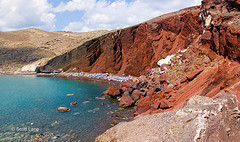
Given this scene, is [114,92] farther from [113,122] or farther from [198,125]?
[198,125]

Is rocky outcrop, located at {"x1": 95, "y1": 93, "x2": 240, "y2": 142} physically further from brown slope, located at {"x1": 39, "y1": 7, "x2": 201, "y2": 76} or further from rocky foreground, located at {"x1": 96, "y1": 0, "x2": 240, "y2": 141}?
brown slope, located at {"x1": 39, "y1": 7, "x2": 201, "y2": 76}

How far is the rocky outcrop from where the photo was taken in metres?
7.75

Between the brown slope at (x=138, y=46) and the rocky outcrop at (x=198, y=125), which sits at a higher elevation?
the brown slope at (x=138, y=46)

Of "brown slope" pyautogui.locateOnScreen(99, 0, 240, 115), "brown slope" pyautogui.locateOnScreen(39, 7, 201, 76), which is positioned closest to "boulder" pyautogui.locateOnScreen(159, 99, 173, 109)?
"brown slope" pyautogui.locateOnScreen(99, 0, 240, 115)

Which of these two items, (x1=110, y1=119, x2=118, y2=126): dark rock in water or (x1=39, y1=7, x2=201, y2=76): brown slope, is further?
(x1=39, y1=7, x2=201, y2=76): brown slope

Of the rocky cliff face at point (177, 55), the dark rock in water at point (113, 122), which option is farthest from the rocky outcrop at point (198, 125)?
the dark rock in water at point (113, 122)

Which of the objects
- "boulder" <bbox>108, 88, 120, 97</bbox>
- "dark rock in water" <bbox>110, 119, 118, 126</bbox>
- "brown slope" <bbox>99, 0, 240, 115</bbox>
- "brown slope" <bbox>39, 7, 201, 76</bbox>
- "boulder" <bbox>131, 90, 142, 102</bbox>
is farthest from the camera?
"brown slope" <bbox>39, 7, 201, 76</bbox>

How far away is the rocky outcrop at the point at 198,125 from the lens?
775 cm

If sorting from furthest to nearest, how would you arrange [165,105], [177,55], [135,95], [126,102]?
[177,55] → [135,95] → [126,102] → [165,105]

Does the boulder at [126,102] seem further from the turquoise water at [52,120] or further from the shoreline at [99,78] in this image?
the shoreline at [99,78]

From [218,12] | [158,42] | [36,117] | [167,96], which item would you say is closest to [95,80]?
[158,42]

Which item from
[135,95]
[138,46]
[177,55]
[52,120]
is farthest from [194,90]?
[138,46]

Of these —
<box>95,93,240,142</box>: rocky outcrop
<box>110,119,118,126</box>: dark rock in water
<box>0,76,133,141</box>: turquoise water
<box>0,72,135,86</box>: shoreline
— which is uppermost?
<box>95,93,240,142</box>: rocky outcrop

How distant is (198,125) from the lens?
308 inches
